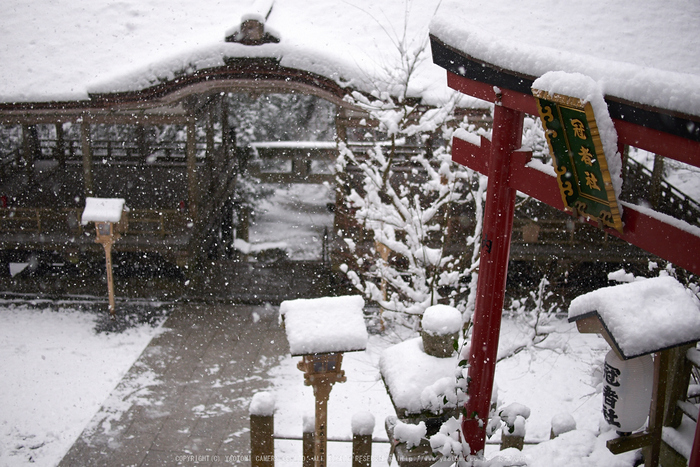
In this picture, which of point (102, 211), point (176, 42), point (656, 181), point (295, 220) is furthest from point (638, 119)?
point (295, 220)

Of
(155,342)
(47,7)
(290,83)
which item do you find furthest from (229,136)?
(155,342)

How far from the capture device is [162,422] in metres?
8.65

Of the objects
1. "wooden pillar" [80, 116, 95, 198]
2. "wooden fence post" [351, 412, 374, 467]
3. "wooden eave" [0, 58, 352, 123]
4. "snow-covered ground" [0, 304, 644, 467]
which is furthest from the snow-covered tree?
"wooden pillar" [80, 116, 95, 198]

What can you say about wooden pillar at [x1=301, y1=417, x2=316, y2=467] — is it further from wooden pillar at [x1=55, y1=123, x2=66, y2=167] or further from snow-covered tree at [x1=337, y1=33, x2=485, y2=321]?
wooden pillar at [x1=55, y1=123, x2=66, y2=167]

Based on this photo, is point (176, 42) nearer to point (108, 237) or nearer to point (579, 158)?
point (108, 237)

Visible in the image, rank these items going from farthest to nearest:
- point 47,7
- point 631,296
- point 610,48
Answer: point 47,7, point 610,48, point 631,296

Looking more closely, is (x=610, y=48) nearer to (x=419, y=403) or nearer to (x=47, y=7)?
(x=419, y=403)

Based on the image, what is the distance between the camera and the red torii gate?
2664 mm

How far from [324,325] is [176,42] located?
1130cm

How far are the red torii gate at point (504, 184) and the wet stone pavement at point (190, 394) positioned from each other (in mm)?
4921

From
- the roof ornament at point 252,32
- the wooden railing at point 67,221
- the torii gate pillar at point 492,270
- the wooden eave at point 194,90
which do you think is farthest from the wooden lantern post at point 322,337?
the wooden railing at point 67,221

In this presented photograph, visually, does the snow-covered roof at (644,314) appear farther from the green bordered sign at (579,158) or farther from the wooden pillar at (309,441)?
the wooden pillar at (309,441)

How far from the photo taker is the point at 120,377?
9812 mm

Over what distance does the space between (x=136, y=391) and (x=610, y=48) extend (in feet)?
40.7
